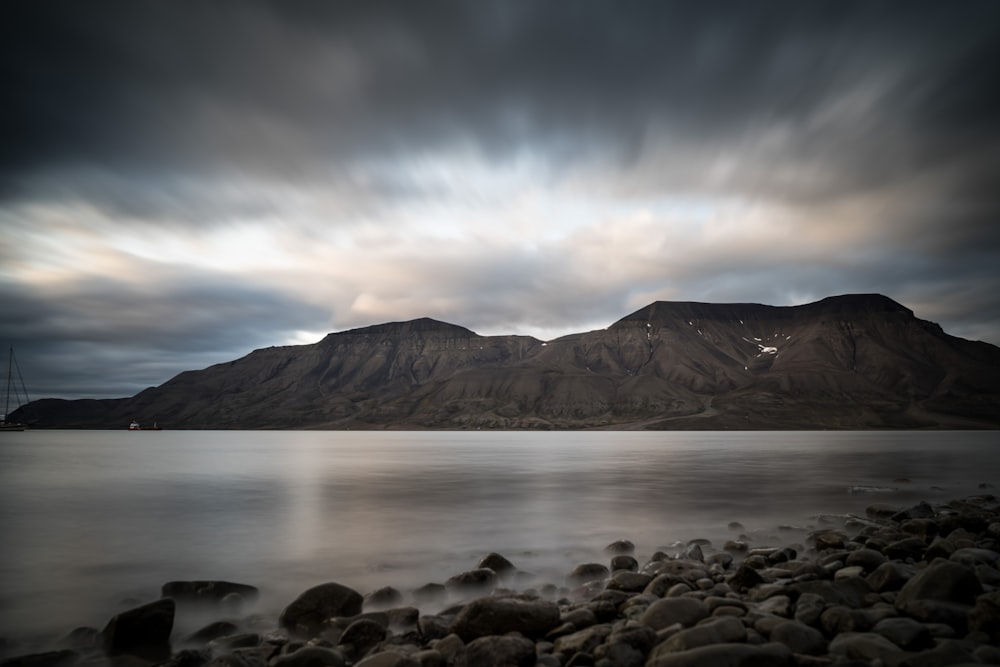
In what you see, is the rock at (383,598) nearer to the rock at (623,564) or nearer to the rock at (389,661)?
the rock at (389,661)

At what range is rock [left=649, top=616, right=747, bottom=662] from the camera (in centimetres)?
897

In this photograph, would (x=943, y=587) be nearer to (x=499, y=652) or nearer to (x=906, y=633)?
(x=906, y=633)

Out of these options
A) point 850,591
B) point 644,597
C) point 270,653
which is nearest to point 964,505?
point 850,591

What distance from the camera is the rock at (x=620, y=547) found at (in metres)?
20.9

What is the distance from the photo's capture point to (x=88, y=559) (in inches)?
827

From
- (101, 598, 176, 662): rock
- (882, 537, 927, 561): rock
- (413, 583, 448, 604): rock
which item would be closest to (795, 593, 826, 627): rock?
(882, 537, 927, 561): rock

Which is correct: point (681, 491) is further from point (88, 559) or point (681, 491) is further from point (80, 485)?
point (80, 485)

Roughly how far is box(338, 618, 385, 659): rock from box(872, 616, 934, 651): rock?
8821 millimetres

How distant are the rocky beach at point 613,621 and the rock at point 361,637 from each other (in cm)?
2

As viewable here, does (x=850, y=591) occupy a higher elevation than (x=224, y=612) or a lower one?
higher

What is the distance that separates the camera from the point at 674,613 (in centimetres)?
1069

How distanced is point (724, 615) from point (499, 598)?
4.20m

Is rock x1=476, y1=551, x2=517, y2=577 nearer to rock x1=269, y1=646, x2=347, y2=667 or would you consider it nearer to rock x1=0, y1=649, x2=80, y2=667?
rock x1=269, y1=646, x2=347, y2=667

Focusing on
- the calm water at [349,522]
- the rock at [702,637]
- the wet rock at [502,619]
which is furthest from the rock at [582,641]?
the calm water at [349,522]
